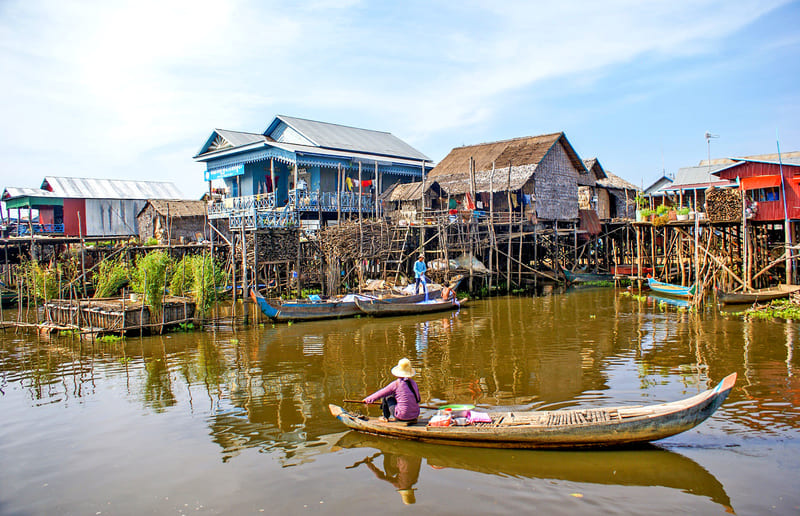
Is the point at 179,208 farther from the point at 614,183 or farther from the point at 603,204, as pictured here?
the point at 614,183

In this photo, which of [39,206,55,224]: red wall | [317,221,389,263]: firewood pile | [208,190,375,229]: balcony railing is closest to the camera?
[208,190,375,229]: balcony railing

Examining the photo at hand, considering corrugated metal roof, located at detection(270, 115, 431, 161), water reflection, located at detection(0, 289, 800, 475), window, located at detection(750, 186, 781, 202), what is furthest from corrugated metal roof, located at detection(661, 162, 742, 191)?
water reflection, located at detection(0, 289, 800, 475)

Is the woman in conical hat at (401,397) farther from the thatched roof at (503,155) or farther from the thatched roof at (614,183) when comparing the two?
the thatched roof at (614,183)

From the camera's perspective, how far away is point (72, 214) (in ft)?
107

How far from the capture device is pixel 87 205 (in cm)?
3291

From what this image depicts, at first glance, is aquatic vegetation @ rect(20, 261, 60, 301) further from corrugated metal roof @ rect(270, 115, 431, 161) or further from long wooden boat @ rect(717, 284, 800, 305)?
long wooden boat @ rect(717, 284, 800, 305)

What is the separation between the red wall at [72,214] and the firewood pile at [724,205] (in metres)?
31.8

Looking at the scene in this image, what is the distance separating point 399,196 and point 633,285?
38.7ft

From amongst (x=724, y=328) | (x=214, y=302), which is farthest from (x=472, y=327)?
(x=214, y=302)

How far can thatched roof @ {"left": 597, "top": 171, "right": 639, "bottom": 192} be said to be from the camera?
35094mm

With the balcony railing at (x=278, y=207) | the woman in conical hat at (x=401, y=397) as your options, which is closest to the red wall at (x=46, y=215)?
the balcony railing at (x=278, y=207)

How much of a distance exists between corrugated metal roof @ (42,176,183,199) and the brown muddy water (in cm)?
1907

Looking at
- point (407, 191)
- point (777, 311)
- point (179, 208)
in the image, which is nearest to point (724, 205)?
point (777, 311)

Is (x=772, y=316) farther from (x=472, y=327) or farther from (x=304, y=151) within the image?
(x=304, y=151)
